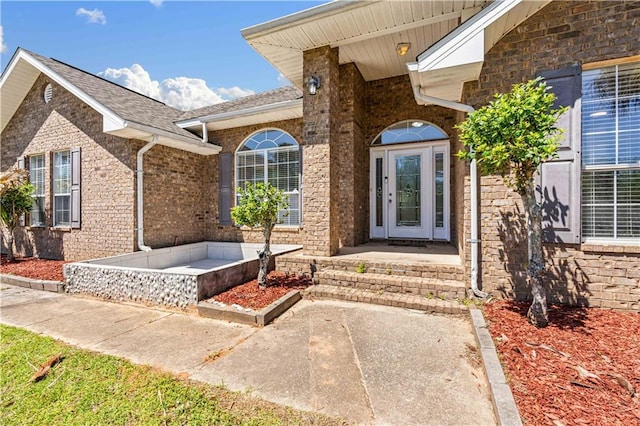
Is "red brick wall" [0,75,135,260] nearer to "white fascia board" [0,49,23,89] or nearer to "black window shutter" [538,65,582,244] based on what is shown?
"white fascia board" [0,49,23,89]

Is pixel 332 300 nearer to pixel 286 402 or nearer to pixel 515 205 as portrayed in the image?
pixel 286 402

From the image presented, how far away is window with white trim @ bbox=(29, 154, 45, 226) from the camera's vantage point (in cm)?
885

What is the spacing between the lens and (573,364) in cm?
263

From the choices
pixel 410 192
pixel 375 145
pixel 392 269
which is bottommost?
pixel 392 269

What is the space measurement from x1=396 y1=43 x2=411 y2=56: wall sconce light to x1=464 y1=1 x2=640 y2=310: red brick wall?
6.34 ft

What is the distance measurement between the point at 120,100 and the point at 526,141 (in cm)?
972

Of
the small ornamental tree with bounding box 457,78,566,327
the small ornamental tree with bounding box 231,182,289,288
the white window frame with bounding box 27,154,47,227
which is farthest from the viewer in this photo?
the white window frame with bounding box 27,154,47,227

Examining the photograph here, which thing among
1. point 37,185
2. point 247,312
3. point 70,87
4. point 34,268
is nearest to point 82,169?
point 70,87

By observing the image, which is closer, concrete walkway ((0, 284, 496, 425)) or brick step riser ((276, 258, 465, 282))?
concrete walkway ((0, 284, 496, 425))

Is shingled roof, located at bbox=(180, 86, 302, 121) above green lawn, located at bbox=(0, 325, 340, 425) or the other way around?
above

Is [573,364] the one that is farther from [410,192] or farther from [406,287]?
[410,192]

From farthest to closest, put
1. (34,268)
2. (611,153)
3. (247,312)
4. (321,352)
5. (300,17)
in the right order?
(34,268), (300,17), (247,312), (611,153), (321,352)

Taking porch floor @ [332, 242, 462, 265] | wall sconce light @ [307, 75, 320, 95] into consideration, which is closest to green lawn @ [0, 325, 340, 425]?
porch floor @ [332, 242, 462, 265]

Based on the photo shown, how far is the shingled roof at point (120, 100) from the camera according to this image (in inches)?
286
